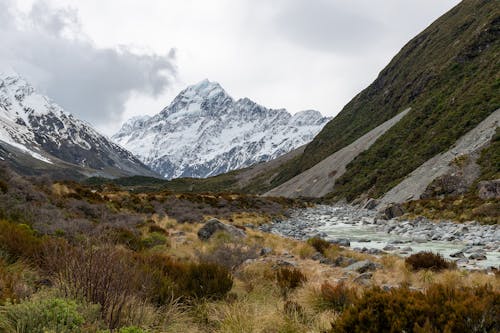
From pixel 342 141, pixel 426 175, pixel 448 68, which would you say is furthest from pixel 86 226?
pixel 342 141

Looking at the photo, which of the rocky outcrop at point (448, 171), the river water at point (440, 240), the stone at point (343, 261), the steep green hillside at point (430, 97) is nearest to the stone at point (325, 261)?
the stone at point (343, 261)

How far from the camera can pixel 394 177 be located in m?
45.8

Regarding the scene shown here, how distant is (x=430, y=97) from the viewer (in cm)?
6222

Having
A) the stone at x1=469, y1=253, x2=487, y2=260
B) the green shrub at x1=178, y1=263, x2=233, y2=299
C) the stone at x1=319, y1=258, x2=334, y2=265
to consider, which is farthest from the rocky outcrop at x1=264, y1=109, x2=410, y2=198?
the green shrub at x1=178, y1=263, x2=233, y2=299

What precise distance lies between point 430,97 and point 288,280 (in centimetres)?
6298

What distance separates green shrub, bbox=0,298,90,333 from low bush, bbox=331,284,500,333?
114 inches

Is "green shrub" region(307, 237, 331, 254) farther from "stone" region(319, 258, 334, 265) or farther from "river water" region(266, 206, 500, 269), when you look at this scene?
"river water" region(266, 206, 500, 269)

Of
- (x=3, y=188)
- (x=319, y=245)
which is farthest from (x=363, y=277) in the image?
(x=3, y=188)

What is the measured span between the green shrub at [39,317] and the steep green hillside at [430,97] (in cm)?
4315

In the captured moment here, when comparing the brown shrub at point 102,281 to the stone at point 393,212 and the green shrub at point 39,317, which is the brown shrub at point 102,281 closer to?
the green shrub at point 39,317

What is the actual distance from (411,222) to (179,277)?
21.1 metres

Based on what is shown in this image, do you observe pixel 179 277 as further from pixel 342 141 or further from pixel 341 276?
pixel 342 141

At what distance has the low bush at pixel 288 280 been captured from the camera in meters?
7.77

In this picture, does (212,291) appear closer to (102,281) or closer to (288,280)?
(288,280)
